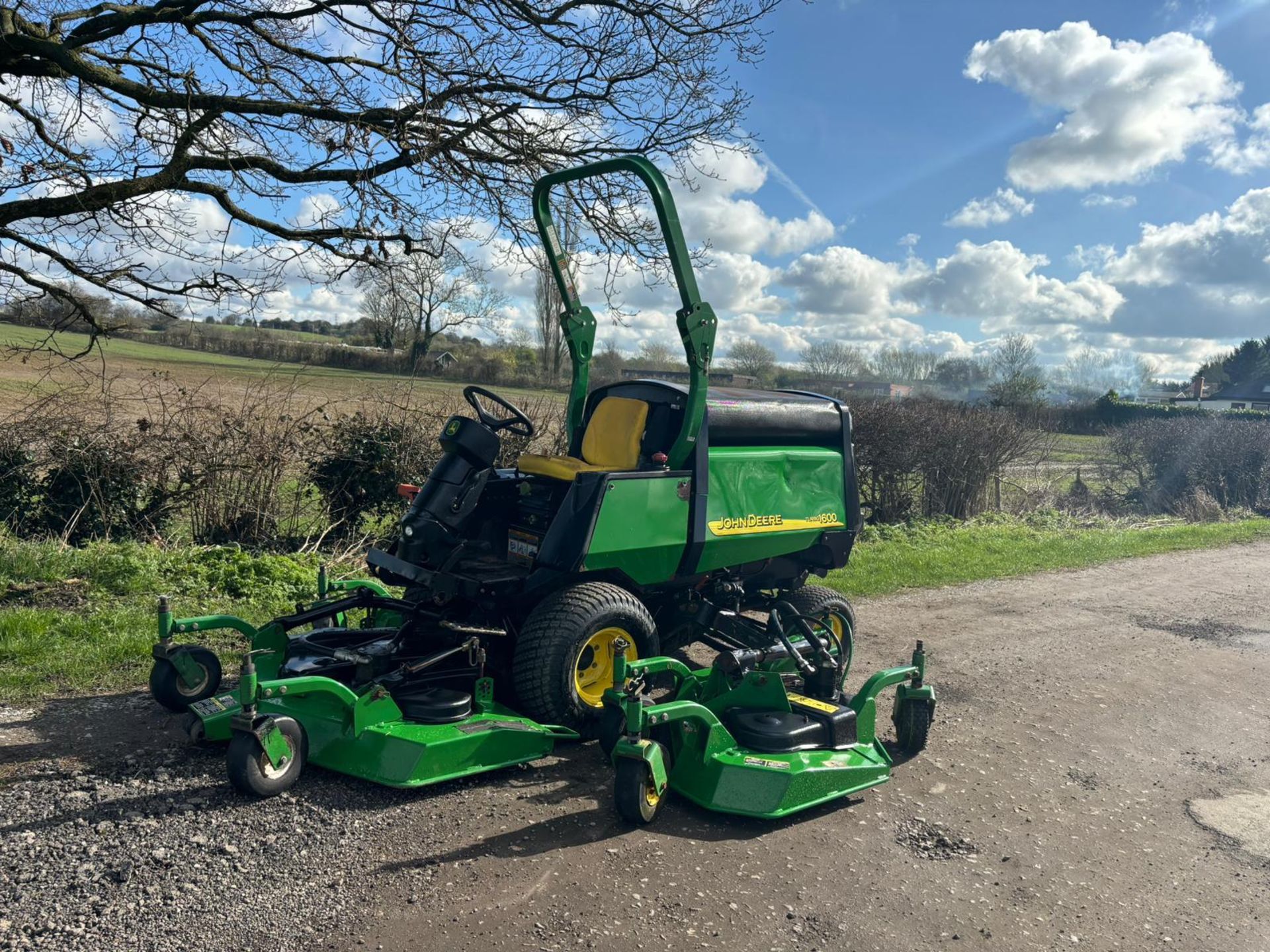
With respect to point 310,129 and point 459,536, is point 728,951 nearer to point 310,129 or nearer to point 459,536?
point 459,536

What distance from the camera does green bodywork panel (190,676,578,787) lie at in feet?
12.7

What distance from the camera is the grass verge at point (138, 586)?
5.34m

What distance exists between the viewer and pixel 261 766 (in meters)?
3.70

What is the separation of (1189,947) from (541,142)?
656 centimetres

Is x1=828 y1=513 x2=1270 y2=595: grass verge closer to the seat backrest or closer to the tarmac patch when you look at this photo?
the tarmac patch

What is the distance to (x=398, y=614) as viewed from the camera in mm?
5582

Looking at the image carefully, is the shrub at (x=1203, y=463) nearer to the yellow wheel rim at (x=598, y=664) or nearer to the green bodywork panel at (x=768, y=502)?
the green bodywork panel at (x=768, y=502)

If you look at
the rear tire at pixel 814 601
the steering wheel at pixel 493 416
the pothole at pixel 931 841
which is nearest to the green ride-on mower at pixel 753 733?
the pothole at pixel 931 841

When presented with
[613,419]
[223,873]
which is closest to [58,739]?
[223,873]

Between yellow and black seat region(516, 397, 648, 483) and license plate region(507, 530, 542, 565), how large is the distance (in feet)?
1.13

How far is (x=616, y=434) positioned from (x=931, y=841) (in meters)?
2.68

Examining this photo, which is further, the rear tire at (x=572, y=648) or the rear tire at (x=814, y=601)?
the rear tire at (x=814, y=601)

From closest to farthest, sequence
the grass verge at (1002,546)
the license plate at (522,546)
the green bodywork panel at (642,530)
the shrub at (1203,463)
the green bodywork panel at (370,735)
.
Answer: the green bodywork panel at (370,735), the green bodywork panel at (642,530), the license plate at (522,546), the grass verge at (1002,546), the shrub at (1203,463)

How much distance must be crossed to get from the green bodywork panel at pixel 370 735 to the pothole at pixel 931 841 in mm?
1724
